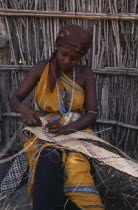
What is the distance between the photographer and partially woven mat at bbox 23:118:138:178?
5.85ft

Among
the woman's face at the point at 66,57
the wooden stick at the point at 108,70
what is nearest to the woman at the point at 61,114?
the woman's face at the point at 66,57

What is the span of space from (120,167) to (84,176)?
0.23 m

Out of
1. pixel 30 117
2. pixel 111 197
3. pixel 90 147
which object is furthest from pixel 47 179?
pixel 111 197

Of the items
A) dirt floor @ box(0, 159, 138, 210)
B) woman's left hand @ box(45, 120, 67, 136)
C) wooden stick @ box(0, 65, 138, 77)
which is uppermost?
wooden stick @ box(0, 65, 138, 77)

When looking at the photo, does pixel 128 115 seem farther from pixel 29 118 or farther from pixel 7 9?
pixel 7 9

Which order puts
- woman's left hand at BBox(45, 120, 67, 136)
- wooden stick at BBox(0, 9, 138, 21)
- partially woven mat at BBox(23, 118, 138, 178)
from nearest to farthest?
partially woven mat at BBox(23, 118, 138, 178) → woman's left hand at BBox(45, 120, 67, 136) → wooden stick at BBox(0, 9, 138, 21)

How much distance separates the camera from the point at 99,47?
2.97 meters

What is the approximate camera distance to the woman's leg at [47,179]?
5.90 feet

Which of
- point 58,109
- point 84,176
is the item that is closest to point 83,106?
point 58,109

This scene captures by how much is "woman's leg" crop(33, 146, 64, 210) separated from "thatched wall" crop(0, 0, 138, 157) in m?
1.35

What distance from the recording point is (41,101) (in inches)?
88.7

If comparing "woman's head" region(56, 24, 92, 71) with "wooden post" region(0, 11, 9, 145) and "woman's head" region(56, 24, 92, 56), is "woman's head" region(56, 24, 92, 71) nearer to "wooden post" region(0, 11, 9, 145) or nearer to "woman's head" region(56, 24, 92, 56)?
"woman's head" region(56, 24, 92, 56)

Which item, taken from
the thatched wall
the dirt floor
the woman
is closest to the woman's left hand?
the woman

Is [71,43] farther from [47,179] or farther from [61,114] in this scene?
[47,179]
